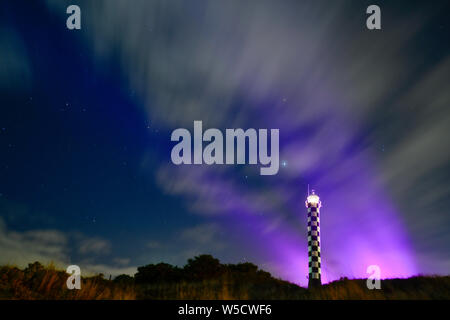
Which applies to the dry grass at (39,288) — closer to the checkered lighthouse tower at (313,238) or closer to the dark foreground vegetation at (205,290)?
the dark foreground vegetation at (205,290)

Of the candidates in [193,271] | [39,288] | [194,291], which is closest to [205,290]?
[194,291]

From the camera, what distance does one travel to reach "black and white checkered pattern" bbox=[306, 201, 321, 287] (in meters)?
31.0

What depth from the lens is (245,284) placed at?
16094 millimetres

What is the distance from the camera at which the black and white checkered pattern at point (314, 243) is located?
30969mm

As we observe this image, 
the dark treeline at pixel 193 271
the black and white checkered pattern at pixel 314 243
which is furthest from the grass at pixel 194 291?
the black and white checkered pattern at pixel 314 243

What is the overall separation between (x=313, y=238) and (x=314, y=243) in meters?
0.40

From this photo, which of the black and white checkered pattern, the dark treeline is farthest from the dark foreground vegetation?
the black and white checkered pattern

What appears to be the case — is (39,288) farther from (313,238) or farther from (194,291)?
(313,238)

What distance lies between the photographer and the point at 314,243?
32.1 meters

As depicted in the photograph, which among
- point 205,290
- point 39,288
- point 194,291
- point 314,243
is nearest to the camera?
point 39,288
